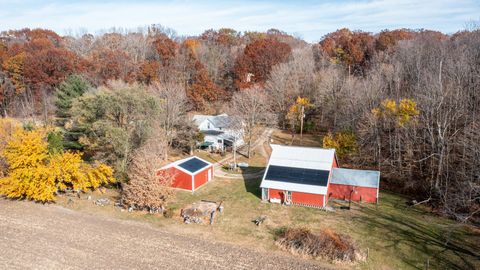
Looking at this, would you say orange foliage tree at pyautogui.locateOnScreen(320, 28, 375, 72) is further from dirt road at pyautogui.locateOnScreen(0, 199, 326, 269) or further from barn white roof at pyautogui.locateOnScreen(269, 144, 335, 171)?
dirt road at pyautogui.locateOnScreen(0, 199, 326, 269)

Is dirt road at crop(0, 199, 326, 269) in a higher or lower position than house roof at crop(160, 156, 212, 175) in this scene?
lower

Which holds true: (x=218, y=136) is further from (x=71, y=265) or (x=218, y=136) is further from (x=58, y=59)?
(x=58, y=59)

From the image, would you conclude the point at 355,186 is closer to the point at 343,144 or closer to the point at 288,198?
the point at 288,198

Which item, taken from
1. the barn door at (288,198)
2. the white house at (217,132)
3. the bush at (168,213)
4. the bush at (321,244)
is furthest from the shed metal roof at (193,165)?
the bush at (321,244)

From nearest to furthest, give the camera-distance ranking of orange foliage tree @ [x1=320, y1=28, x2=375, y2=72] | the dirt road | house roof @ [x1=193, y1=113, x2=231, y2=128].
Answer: the dirt road < house roof @ [x1=193, y1=113, x2=231, y2=128] < orange foliage tree @ [x1=320, y1=28, x2=375, y2=72]

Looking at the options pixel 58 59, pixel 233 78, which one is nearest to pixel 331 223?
pixel 233 78

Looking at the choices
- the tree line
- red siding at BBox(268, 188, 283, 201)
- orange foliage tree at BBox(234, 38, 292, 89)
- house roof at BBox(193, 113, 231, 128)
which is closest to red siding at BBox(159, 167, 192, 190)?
the tree line
